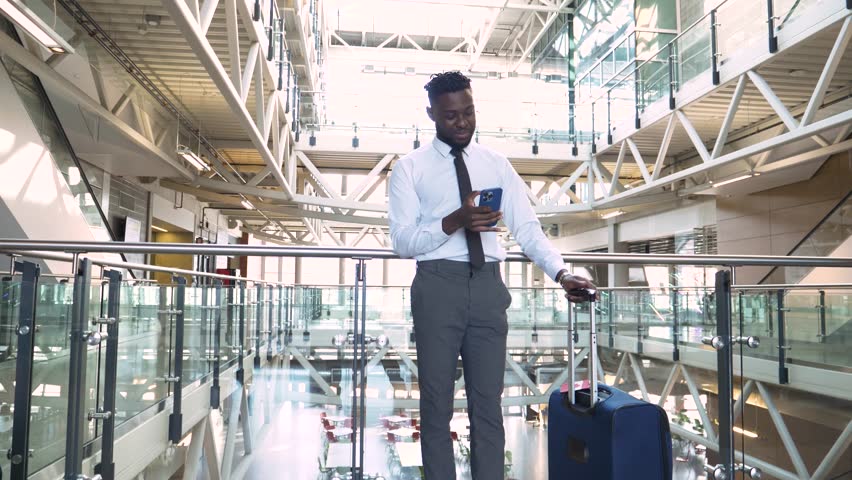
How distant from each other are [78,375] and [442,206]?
1728 millimetres

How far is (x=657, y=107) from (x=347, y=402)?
1125 cm

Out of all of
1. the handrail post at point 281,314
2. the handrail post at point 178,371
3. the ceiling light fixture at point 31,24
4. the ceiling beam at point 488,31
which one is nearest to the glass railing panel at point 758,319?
the handrail post at point 281,314

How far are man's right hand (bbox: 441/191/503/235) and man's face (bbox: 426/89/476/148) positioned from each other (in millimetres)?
258

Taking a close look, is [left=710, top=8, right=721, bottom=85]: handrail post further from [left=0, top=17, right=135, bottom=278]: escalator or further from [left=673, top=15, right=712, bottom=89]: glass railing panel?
[left=0, top=17, right=135, bottom=278]: escalator

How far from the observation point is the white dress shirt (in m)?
2.06

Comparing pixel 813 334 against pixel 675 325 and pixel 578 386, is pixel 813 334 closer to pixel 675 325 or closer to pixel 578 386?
pixel 675 325

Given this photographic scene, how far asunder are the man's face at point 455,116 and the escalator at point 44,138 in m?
5.91

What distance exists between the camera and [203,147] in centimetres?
1425

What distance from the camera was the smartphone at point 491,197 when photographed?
195 cm

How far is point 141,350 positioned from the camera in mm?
4363

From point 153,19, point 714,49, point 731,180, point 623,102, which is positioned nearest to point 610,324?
point 153,19

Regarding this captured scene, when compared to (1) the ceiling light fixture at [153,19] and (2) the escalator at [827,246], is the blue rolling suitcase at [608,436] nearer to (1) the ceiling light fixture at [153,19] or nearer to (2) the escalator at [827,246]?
(1) the ceiling light fixture at [153,19]

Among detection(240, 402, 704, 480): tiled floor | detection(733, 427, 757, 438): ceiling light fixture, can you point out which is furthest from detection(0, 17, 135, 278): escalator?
detection(733, 427, 757, 438): ceiling light fixture

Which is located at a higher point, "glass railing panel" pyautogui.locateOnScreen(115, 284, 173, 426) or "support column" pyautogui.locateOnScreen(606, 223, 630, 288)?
"support column" pyautogui.locateOnScreen(606, 223, 630, 288)
